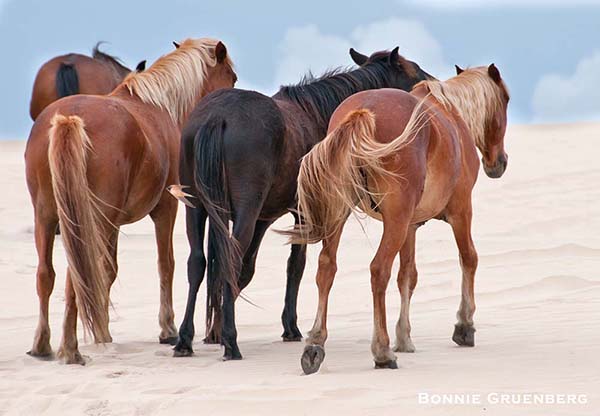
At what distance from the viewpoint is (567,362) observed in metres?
6.77

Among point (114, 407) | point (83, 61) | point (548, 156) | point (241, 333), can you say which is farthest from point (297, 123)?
point (548, 156)

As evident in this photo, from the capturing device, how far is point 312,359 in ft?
21.2

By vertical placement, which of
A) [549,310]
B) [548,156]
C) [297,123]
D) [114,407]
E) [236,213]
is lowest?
[114,407]

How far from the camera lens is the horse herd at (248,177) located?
656 cm

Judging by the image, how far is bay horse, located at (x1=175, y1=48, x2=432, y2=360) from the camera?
7273 mm

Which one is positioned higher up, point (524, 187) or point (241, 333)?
point (524, 187)

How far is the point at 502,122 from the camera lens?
28.5 ft

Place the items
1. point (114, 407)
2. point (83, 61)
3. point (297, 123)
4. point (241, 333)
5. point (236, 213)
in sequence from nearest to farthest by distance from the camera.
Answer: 1. point (114, 407)
2. point (236, 213)
3. point (297, 123)
4. point (241, 333)
5. point (83, 61)

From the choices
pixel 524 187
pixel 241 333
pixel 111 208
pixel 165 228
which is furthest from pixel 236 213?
pixel 524 187

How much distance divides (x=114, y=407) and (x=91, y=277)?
1.46 m

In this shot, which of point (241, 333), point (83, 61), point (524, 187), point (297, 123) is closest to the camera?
point (297, 123)

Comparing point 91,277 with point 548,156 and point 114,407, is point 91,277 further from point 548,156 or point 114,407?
point 548,156

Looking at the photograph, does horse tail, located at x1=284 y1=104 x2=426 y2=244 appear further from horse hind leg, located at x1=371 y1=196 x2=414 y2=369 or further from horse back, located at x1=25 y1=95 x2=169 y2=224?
horse back, located at x1=25 y1=95 x2=169 y2=224

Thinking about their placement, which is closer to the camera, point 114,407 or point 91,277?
point 114,407
